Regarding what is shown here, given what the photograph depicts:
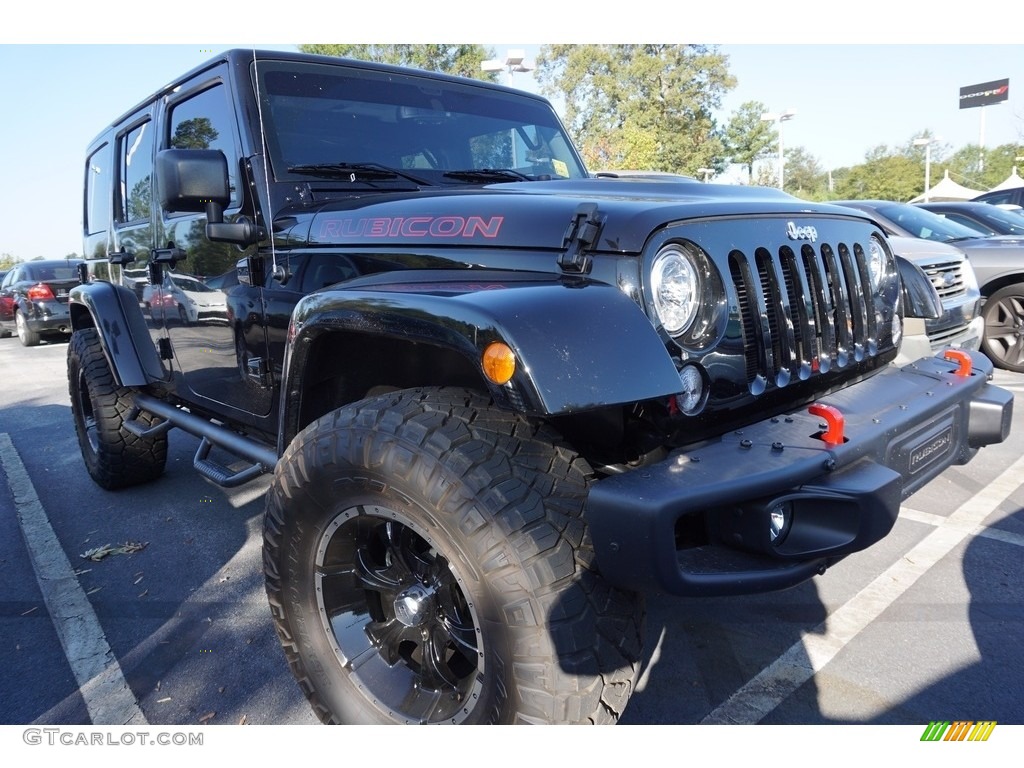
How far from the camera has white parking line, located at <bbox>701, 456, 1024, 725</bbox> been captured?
2232 mm

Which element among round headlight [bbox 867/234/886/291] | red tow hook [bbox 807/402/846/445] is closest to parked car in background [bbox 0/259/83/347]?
round headlight [bbox 867/234/886/291]

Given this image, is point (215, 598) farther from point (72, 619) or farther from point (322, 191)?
point (322, 191)

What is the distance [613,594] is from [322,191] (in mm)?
1832

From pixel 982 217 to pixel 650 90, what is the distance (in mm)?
27286

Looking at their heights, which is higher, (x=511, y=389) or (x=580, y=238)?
(x=580, y=238)

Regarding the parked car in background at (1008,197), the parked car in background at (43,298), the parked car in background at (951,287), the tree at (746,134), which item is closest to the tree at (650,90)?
the tree at (746,134)

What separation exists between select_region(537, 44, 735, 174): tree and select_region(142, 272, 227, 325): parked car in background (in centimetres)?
2604

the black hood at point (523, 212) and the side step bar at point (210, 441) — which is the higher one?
the black hood at point (523, 212)

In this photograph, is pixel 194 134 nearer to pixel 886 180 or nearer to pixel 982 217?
pixel 982 217

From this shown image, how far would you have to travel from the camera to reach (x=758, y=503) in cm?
165

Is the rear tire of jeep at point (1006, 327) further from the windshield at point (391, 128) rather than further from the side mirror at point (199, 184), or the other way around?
the side mirror at point (199, 184)

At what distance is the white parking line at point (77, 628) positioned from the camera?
2.34m

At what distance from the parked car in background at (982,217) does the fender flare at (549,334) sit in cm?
759

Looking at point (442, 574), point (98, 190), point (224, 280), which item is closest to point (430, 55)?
point (98, 190)
